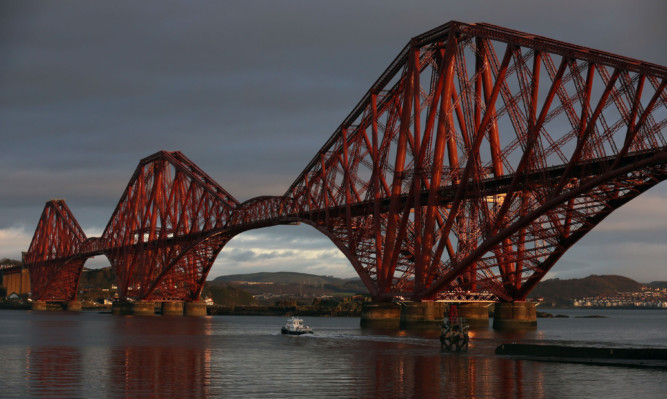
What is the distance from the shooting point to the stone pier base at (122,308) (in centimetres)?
18388

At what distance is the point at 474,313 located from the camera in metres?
99.6

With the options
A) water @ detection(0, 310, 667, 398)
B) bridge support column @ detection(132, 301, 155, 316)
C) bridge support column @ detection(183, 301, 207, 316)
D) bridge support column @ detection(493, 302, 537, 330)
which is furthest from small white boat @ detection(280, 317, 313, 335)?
bridge support column @ detection(132, 301, 155, 316)

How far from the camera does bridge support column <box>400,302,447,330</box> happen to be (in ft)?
280

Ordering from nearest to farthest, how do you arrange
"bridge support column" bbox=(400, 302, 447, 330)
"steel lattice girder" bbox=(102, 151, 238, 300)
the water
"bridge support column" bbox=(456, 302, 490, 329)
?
the water
"bridge support column" bbox=(400, 302, 447, 330)
"bridge support column" bbox=(456, 302, 490, 329)
"steel lattice girder" bbox=(102, 151, 238, 300)

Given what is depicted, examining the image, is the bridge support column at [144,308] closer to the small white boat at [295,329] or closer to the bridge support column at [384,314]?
the small white boat at [295,329]

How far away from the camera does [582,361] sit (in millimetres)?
53250

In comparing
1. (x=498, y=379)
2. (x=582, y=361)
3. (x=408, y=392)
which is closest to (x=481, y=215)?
(x=582, y=361)

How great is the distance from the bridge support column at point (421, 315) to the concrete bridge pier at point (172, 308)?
3905 inches

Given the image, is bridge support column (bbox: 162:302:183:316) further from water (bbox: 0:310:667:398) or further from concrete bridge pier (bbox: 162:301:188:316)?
water (bbox: 0:310:667:398)

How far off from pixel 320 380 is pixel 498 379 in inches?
362

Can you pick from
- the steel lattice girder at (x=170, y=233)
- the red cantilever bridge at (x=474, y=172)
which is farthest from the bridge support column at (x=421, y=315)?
the steel lattice girder at (x=170, y=233)

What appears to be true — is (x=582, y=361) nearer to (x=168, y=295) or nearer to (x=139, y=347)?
(x=139, y=347)

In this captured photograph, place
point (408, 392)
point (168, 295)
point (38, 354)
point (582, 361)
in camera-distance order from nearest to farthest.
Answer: point (408, 392) → point (582, 361) → point (38, 354) → point (168, 295)

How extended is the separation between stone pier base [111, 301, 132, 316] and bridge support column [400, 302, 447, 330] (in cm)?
10838
